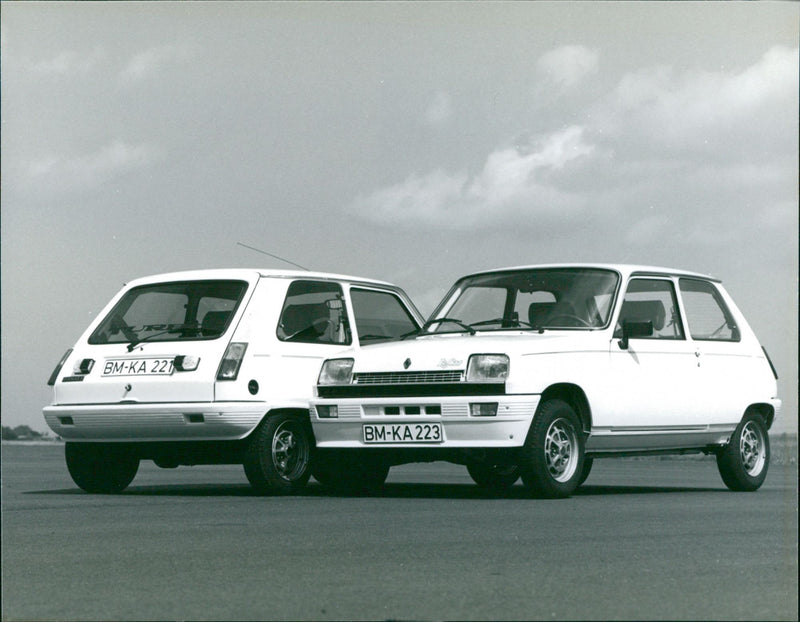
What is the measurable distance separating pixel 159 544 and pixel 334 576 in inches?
69.1

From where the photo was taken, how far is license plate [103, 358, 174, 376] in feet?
38.6

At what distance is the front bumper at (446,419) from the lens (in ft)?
35.1

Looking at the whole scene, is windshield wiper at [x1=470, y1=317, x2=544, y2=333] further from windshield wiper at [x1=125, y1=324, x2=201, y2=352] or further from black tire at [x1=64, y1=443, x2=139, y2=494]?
black tire at [x1=64, y1=443, x2=139, y2=494]

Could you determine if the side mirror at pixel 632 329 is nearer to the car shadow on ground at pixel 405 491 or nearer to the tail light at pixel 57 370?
the car shadow on ground at pixel 405 491

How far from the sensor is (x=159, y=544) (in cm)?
783

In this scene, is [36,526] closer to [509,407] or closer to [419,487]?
[509,407]

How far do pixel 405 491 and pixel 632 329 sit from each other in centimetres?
264

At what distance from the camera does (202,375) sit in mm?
11594

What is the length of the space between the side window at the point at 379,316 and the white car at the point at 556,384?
716 millimetres

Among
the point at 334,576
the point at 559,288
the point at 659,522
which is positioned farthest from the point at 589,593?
the point at 559,288

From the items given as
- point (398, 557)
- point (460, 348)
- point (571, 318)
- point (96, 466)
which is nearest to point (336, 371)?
point (460, 348)

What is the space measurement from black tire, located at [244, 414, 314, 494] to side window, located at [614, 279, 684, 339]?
2.81 metres

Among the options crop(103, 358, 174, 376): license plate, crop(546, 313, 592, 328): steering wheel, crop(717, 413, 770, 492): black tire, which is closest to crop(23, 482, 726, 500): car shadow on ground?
crop(717, 413, 770, 492): black tire

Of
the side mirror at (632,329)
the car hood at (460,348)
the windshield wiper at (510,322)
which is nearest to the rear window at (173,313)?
the car hood at (460,348)
